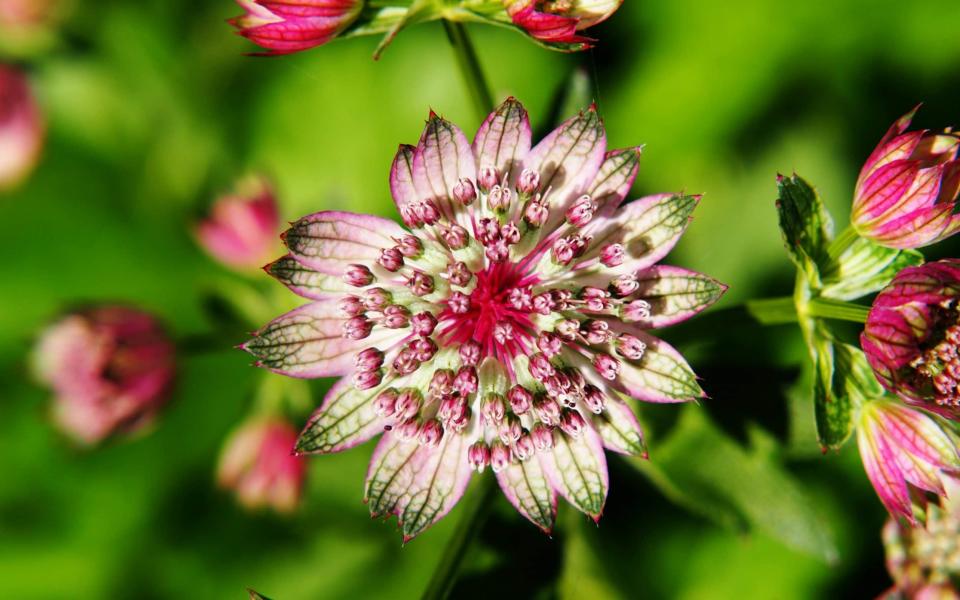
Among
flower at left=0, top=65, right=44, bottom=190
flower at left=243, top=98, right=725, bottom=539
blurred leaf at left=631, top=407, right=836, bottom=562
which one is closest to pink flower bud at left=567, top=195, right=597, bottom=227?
flower at left=243, top=98, right=725, bottom=539

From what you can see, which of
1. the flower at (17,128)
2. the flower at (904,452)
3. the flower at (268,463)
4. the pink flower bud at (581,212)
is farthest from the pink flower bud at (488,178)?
the flower at (17,128)

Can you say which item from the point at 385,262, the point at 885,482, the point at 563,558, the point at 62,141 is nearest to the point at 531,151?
the point at 385,262

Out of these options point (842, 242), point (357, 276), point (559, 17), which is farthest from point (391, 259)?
point (842, 242)

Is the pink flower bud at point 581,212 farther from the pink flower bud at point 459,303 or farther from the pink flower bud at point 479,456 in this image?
the pink flower bud at point 479,456

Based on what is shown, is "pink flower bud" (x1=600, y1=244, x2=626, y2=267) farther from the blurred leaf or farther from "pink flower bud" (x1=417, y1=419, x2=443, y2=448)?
the blurred leaf

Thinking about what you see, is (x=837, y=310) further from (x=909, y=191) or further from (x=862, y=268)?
(x=909, y=191)

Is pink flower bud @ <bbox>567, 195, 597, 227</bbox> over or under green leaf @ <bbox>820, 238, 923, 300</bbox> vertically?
over

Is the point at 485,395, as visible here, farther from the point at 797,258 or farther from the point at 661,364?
the point at 797,258
